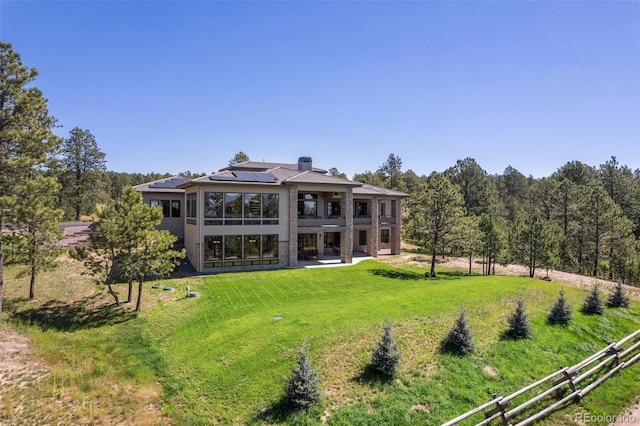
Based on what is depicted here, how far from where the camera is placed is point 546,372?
11.2 m

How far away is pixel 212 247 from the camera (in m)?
23.7

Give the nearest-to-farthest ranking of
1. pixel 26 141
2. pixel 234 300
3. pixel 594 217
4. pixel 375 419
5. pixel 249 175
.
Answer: pixel 375 419 < pixel 26 141 < pixel 234 300 < pixel 249 175 < pixel 594 217

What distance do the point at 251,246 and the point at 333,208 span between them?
9729 millimetres

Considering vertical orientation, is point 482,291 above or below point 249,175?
below

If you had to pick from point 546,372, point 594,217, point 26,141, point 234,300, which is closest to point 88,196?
point 26,141

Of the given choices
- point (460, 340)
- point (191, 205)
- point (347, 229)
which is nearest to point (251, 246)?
point (191, 205)

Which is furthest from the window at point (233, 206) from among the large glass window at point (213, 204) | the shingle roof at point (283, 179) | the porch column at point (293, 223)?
the porch column at point (293, 223)

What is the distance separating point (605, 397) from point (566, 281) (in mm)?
20068

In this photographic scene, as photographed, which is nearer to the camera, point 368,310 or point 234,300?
point 368,310

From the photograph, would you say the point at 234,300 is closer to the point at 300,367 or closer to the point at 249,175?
the point at 300,367

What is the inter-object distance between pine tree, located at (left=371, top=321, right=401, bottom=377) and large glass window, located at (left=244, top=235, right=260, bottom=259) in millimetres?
16137

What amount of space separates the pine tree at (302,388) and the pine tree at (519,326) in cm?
887

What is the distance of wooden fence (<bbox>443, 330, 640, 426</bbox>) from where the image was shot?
844 centimetres

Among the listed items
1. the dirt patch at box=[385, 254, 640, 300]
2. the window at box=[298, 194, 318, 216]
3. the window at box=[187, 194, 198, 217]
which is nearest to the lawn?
the window at box=[187, 194, 198, 217]
